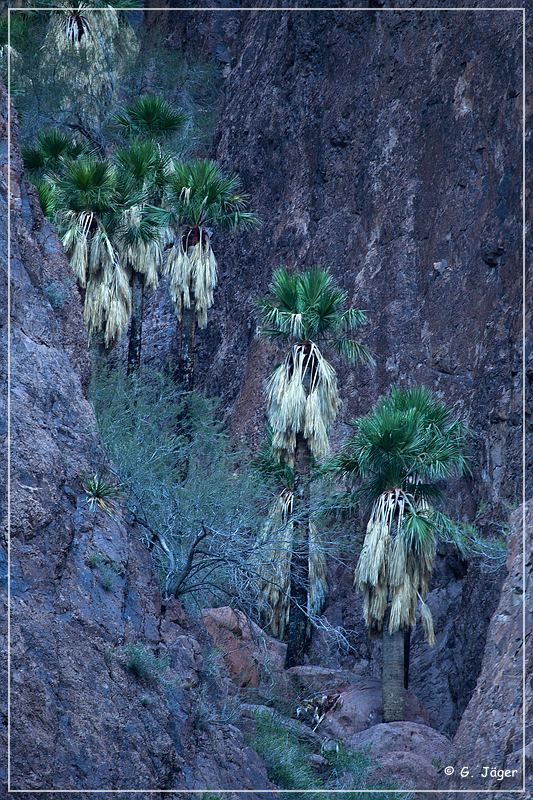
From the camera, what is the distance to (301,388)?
22016mm

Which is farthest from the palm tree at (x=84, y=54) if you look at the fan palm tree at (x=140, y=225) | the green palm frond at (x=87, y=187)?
the green palm frond at (x=87, y=187)

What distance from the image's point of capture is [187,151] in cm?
3356

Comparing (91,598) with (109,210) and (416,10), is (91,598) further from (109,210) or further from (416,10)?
(416,10)

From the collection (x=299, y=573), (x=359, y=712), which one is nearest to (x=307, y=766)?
(x=359, y=712)

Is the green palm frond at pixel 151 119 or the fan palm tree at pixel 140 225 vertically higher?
the green palm frond at pixel 151 119

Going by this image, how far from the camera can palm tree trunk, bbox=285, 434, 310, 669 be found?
69.4ft

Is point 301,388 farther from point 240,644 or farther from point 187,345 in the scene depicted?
point 240,644

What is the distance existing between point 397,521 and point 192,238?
8280 millimetres

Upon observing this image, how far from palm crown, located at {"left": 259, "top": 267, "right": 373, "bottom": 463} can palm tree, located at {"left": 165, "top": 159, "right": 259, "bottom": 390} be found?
9.16ft

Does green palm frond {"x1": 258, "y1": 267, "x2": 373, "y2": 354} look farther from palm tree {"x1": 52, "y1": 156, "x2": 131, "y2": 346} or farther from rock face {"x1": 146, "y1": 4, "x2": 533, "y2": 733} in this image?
rock face {"x1": 146, "y1": 4, "x2": 533, "y2": 733}

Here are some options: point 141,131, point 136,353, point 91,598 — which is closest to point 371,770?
point 91,598

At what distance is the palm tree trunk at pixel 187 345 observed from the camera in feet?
82.6

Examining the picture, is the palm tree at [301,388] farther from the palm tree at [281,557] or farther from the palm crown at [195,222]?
the palm crown at [195,222]

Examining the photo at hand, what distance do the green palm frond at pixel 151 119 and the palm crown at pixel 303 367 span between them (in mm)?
7538
